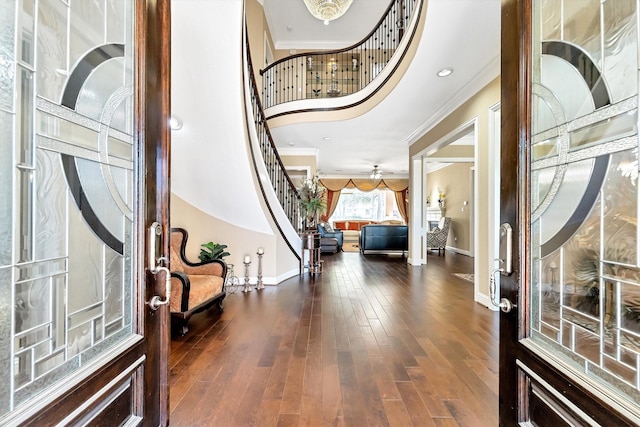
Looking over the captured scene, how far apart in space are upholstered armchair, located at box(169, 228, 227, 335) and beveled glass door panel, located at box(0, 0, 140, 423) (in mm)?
1820

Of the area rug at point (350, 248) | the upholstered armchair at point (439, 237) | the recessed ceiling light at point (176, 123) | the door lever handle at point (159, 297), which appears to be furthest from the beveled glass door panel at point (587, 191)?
the area rug at point (350, 248)

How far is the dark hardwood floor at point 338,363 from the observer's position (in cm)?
154

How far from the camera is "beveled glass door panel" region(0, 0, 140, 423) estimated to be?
1.92ft

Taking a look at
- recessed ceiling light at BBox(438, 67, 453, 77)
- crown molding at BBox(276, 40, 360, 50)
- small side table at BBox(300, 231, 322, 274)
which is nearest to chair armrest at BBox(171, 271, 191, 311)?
small side table at BBox(300, 231, 322, 274)

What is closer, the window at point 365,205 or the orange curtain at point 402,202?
the orange curtain at point 402,202

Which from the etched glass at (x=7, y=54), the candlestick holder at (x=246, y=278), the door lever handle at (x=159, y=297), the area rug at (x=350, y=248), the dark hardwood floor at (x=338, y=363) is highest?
the etched glass at (x=7, y=54)

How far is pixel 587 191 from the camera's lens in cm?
79

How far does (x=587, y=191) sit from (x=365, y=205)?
12.4 meters

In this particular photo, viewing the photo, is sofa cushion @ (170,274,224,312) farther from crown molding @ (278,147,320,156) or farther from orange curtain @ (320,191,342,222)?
orange curtain @ (320,191,342,222)

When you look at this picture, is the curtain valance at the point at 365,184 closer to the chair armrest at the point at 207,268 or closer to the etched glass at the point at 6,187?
the chair armrest at the point at 207,268

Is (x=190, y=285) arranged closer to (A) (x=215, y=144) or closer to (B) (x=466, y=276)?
(A) (x=215, y=144)

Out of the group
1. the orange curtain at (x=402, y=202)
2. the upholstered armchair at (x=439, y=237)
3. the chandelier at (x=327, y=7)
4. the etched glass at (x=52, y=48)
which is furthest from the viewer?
the orange curtain at (x=402, y=202)

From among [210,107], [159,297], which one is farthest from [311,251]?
[159,297]

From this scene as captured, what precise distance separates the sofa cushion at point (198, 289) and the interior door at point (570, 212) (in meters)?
2.53
